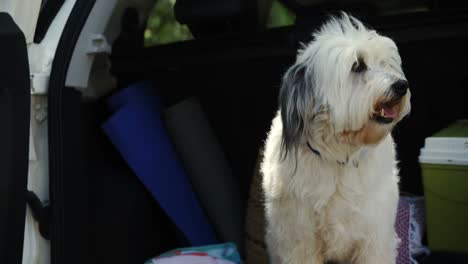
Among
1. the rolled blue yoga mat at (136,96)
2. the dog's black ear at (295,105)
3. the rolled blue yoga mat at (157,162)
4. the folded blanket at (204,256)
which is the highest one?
the dog's black ear at (295,105)

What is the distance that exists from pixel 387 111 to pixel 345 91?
19 centimetres

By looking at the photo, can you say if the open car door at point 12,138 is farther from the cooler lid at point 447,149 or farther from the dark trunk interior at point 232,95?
the cooler lid at point 447,149

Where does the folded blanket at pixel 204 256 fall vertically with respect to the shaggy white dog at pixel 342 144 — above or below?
below

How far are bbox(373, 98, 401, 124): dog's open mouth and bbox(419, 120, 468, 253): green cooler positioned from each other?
0.63 meters

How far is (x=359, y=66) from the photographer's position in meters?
2.41

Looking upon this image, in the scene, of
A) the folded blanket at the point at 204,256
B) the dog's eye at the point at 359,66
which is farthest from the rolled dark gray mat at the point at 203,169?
the dog's eye at the point at 359,66

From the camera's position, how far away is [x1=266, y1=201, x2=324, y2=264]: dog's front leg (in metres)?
2.53

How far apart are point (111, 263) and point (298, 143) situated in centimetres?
116

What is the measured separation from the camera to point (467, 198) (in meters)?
2.83

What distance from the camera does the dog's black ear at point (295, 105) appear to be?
7.86 ft

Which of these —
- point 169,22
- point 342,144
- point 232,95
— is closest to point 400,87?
point 342,144

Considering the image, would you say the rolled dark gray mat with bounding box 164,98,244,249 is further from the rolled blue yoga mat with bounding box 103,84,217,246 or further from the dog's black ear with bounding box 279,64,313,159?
the dog's black ear with bounding box 279,64,313,159

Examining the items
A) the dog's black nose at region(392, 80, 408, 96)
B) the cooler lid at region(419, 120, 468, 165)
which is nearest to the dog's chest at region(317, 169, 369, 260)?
the dog's black nose at region(392, 80, 408, 96)

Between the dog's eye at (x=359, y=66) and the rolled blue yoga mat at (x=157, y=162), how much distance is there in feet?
4.18
